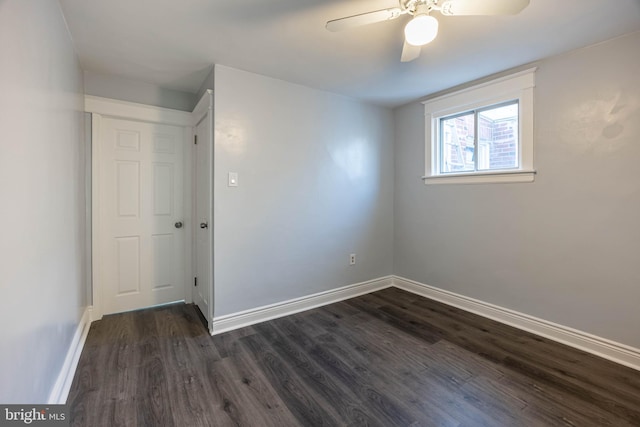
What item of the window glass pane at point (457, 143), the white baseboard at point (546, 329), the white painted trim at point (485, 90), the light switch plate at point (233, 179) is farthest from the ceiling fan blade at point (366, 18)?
the white baseboard at point (546, 329)

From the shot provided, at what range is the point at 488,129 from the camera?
9.29 ft

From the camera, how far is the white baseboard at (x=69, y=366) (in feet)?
5.07

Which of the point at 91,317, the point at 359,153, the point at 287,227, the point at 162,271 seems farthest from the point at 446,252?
the point at 91,317

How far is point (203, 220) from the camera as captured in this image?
9.09 ft

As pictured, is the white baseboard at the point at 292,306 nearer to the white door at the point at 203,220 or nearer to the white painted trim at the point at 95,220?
the white door at the point at 203,220

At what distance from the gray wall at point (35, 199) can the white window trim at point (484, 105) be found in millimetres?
3217

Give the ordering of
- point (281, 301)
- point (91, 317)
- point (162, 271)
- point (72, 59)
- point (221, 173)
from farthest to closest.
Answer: point (162, 271), point (281, 301), point (91, 317), point (221, 173), point (72, 59)

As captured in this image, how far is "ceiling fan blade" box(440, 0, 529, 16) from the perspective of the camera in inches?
52.4

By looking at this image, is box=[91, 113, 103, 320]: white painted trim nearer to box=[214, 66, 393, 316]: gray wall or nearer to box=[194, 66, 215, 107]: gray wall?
box=[194, 66, 215, 107]: gray wall

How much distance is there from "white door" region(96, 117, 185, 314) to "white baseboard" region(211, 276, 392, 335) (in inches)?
37.5

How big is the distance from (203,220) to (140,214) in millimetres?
696

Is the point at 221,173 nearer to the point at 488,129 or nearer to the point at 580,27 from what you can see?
the point at 488,129

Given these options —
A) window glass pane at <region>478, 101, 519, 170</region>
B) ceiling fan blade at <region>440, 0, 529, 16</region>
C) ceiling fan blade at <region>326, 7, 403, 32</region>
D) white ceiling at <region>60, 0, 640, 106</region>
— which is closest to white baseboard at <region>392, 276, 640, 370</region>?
window glass pane at <region>478, 101, 519, 170</region>

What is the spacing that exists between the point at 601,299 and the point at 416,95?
249 cm
